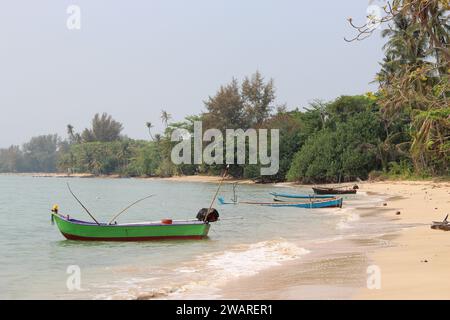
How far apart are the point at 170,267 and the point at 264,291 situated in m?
4.37

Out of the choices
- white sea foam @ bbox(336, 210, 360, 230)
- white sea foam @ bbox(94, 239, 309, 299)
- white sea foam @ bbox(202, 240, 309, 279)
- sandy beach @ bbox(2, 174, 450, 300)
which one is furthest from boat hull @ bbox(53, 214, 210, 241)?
white sea foam @ bbox(336, 210, 360, 230)

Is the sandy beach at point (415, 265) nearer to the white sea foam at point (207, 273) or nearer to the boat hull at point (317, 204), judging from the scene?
the white sea foam at point (207, 273)

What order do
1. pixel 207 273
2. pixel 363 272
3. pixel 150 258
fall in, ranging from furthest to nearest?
pixel 150 258, pixel 207 273, pixel 363 272

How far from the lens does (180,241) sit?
59.9ft

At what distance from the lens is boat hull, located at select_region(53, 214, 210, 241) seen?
18.0 m

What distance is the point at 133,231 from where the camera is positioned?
1802cm

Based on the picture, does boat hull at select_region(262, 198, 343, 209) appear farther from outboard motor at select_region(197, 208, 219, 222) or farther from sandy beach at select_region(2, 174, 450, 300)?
outboard motor at select_region(197, 208, 219, 222)

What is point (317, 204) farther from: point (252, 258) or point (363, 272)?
point (363, 272)

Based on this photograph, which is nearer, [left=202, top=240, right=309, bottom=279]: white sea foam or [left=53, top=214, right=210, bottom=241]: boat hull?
[left=202, top=240, right=309, bottom=279]: white sea foam

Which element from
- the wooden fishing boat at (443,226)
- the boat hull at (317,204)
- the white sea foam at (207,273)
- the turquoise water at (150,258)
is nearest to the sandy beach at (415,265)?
the wooden fishing boat at (443,226)

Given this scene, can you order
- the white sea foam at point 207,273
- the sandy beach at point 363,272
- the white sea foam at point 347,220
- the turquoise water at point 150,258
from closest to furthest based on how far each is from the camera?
the sandy beach at point 363,272
the white sea foam at point 207,273
the turquoise water at point 150,258
the white sea foam at point 347,220

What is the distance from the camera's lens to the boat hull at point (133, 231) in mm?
17953

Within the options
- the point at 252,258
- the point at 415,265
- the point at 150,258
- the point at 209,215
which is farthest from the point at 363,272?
the point at 209,215

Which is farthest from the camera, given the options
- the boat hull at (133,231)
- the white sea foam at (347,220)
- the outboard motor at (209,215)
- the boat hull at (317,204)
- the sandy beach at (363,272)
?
the boat hull at (317,204)
